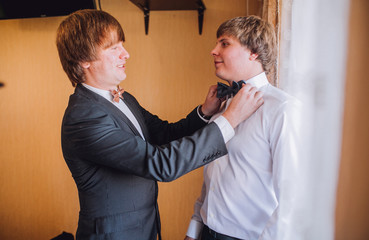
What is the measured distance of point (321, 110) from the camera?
0.55m

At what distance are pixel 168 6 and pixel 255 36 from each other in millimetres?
1468

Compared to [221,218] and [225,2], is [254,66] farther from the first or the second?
[225,2]

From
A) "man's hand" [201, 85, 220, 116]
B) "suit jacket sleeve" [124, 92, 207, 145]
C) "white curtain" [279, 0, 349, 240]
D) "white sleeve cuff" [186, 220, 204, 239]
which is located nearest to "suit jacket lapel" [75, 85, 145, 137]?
"suit jacket sleeve" [124, 92, 207, 145]

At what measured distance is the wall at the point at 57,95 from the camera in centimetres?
261

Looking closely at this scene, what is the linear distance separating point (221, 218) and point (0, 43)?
3039 millimetres

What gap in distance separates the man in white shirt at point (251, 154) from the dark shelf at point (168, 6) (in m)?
1.19

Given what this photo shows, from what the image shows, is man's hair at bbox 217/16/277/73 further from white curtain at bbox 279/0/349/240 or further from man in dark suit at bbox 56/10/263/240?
white curtain at bbox 279/0/349/240

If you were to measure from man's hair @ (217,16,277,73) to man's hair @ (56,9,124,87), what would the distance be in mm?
548

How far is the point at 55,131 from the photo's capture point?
9.77ft

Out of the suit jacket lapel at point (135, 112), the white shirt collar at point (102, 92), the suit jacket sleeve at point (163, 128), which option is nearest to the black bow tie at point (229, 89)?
the suit jacket sleeve at point (163, 128)

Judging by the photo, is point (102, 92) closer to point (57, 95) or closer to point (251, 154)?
point (251, 154)

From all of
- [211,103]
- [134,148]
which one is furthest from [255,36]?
[134,148]

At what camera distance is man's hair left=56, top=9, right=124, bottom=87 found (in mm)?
1271

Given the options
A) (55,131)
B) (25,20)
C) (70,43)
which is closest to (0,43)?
(25,20)
